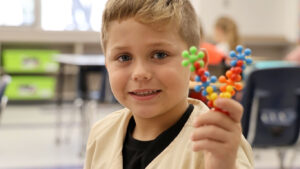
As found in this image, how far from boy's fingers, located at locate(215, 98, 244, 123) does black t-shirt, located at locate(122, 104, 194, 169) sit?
0.33 meters

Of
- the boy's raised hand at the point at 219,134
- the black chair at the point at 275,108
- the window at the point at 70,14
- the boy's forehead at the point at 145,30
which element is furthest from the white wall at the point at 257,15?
the boy's raised hand at the point at 219,134

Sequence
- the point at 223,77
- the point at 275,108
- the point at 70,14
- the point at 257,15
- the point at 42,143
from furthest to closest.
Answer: the point at 257,15, the point at 70,14, the point at 42,143, the point at 275,108, the point at 223,77

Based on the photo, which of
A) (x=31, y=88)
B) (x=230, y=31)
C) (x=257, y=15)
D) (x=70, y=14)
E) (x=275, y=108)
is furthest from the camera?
(x=257, y=15)

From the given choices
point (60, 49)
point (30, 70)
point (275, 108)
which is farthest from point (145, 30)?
point (60, 49)

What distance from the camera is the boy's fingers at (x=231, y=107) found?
615 mm

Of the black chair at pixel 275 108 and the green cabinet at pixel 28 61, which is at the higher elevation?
the green cabinet at pixel 28 61

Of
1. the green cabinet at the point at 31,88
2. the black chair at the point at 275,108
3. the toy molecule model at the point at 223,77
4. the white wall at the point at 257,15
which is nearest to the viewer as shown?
the toy molecule model at the point at 223,77

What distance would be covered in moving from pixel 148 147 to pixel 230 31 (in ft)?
13.9

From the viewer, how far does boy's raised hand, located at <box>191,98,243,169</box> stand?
2.13 feet

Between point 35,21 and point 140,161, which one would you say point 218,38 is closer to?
point 35,21

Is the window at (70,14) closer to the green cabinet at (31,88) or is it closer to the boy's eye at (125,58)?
the green cabinet at (31,88)

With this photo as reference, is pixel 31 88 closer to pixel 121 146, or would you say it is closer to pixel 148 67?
pixel 121 146

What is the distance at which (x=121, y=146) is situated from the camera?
1045 mm

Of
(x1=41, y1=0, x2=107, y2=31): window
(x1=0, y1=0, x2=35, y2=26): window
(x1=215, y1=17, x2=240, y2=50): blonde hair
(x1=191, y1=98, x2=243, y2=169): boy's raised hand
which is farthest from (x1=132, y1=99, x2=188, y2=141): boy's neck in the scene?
(x1=0, y1=0, x2=35, y2=26): window
